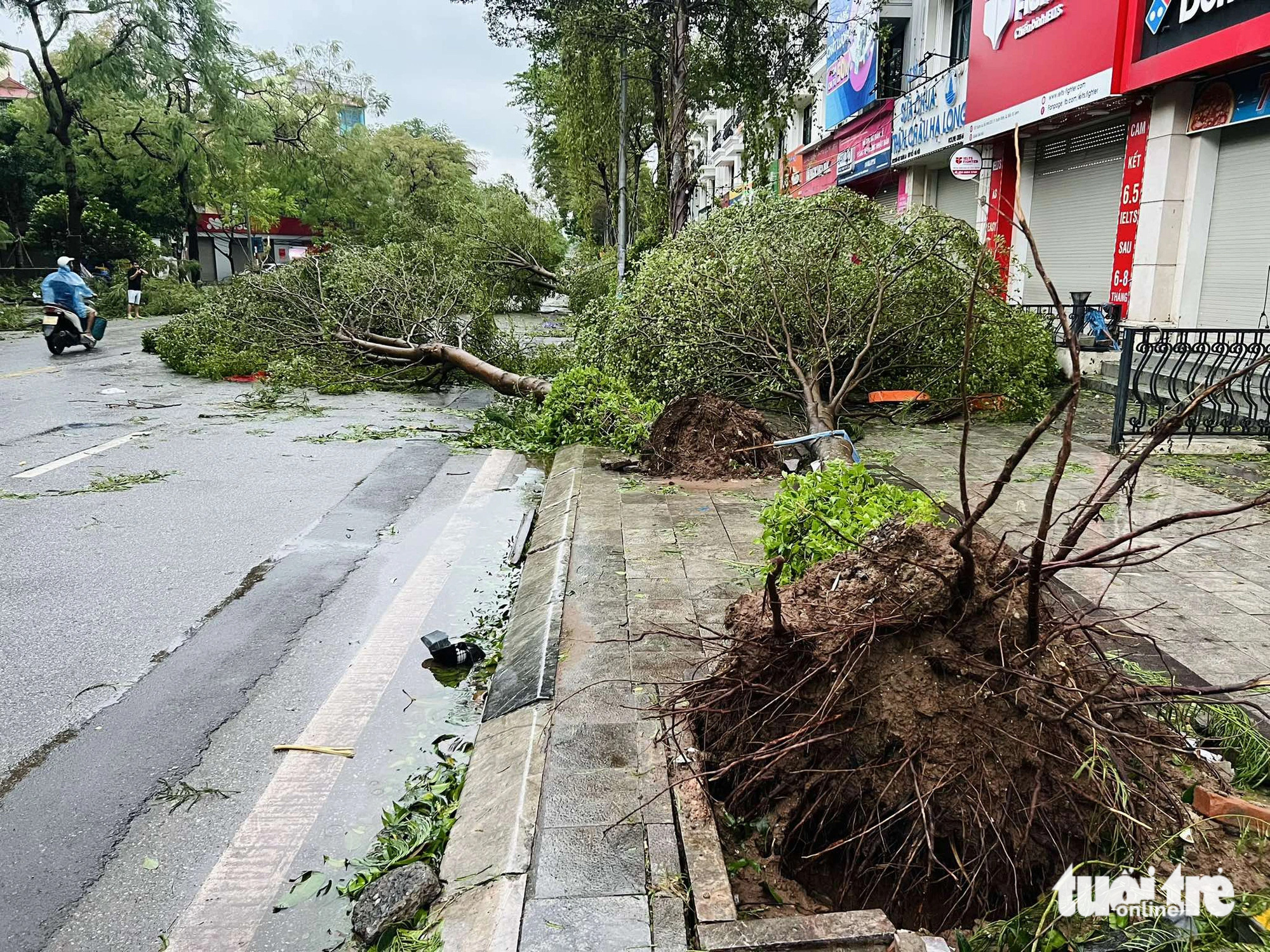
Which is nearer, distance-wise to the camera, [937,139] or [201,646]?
[201,646]

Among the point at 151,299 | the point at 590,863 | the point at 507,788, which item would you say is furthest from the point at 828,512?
the point at 151,299

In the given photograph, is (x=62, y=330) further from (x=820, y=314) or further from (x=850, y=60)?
(x=850, y=60)

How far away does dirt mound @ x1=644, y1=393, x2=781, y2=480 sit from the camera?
26.8 feet

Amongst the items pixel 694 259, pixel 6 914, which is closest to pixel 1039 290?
pixel 694 259

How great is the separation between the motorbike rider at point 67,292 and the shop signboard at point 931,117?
57.4 feet

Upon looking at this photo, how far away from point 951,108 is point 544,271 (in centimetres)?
1167

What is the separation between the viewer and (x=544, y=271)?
26.6 m

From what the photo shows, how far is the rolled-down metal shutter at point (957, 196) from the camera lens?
65.9 ft

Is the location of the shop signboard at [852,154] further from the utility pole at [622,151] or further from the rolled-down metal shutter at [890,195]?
the utility pole at [622,151]

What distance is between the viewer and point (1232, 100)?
38.3 feet

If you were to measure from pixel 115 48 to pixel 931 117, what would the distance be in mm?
23241

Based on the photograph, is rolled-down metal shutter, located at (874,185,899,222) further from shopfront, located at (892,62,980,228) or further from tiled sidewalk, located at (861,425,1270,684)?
tiled sidewalk, located at (861,425,1270,684)

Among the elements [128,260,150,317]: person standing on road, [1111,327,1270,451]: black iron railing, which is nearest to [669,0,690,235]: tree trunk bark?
[1111,327,1270,451]: black iron railing

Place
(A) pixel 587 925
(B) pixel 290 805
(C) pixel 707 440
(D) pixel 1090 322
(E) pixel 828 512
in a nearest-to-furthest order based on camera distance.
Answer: (A) pixel 587 925
(B) pixel 290 805
(E) pixel 828 512
(C) pixel 707 440
(D) pixel 1090 322
